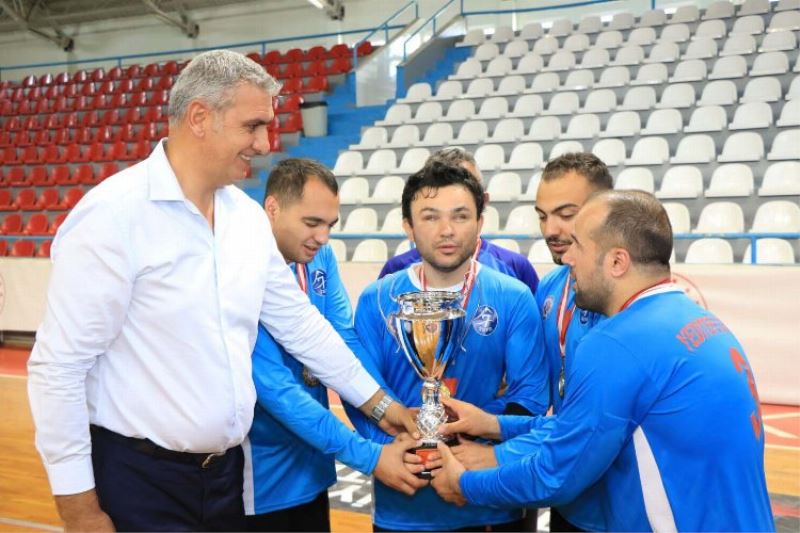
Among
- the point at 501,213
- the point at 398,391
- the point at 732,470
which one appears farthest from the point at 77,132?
the point at 732,470

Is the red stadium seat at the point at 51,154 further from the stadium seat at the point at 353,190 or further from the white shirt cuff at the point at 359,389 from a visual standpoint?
the white shirt cuff at the point at 359,389

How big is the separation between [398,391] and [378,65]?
35.6 ft

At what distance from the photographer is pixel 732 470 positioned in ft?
5.11

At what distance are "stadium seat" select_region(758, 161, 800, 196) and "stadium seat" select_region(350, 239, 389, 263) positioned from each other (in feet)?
10.9

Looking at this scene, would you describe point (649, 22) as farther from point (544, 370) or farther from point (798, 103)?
point (544, 370)

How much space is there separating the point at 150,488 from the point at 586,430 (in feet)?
3.25

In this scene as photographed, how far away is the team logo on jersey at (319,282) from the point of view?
2.41 meters

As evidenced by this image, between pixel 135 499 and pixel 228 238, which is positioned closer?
pixel 135 499

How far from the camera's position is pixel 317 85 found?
12.7 m

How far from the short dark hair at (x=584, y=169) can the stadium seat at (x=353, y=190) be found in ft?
19.2

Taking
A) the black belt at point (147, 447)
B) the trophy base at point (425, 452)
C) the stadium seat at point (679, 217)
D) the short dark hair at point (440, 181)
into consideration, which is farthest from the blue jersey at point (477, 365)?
the stadium seat at point (679, 217)

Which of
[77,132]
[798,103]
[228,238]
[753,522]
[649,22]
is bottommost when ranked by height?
[753,522]

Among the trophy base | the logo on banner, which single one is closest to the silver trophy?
the trophy base

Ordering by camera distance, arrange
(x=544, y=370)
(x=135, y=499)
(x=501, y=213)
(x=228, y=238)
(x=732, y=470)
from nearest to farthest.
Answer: (x=732, y=470) → (x=135, y=499) → (x=228, y=238) → (x=544, y=370) → (x=501, y=213)
